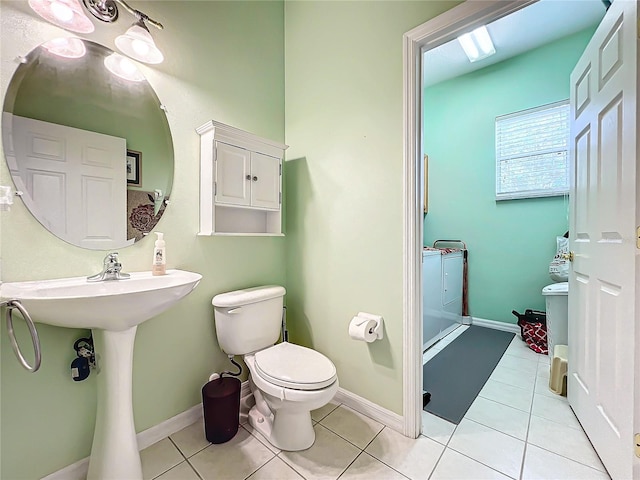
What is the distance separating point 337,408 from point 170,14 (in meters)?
2.38

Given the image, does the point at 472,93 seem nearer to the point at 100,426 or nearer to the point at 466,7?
the point at 466,7

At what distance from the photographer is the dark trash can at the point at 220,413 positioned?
4.35 ft

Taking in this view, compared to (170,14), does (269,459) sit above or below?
below

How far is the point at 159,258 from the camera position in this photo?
4.20 ft

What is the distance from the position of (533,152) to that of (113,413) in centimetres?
375

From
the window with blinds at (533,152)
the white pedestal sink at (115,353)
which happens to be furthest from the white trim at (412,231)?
the window with blinds at (533,152)

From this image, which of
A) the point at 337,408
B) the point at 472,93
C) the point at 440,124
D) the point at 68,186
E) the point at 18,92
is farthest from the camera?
the point at 440,124

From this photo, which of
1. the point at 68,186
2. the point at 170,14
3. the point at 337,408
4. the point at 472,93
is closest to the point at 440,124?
the point at 472,93

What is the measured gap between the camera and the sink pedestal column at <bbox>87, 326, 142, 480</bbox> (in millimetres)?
1040

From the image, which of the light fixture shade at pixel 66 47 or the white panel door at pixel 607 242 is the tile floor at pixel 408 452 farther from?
the light fixture shade at pixel 66 47

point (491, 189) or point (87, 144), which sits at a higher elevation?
point (491, 189)

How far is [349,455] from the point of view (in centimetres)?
126

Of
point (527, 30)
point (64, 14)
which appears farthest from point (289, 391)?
point (527, 30)

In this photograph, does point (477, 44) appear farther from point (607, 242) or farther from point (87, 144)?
point (87, 144)
